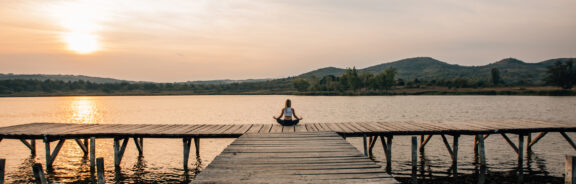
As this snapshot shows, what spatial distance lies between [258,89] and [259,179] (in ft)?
617

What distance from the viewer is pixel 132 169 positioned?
17.2 metres

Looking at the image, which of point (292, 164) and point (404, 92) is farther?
point (404, 92)

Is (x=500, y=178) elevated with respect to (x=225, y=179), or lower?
lower

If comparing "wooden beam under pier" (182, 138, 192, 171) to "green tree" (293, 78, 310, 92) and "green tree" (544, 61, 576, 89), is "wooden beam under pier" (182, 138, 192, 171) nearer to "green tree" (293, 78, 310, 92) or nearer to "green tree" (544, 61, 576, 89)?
"green tree" (544, 61, 576, 89)

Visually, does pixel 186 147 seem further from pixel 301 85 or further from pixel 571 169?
pixel 301 85

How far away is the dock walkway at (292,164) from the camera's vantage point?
720cm

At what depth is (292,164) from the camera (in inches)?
337

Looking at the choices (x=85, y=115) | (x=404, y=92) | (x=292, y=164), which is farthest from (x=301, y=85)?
(x=292, y=164)

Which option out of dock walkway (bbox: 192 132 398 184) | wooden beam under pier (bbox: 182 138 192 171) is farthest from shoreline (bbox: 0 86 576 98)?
dock walkway (bbox: 192 132 398 184)

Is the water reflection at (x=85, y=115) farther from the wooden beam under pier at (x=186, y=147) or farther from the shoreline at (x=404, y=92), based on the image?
the shoreline at (x=404, y=92)

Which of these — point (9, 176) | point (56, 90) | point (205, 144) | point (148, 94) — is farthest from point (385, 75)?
point (56, 90)

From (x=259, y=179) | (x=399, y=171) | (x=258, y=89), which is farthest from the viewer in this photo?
(x=258, y=89)

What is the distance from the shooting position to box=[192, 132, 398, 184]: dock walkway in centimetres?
720

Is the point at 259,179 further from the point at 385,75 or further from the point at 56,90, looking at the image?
the point at 56,90
